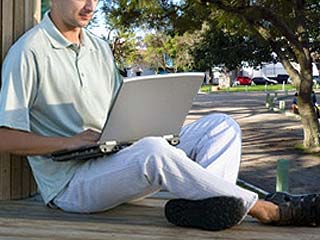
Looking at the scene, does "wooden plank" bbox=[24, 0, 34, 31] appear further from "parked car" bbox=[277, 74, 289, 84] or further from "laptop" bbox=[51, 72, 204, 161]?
"parked car" bbox=[277, 74, 289, 84]

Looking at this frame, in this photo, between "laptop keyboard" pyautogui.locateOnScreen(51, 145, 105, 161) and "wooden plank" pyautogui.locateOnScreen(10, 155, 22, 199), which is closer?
"laptop keyboard" pyautogui.locateOnScreen(51, 145, 105, 161)

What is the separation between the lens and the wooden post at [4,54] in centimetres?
292

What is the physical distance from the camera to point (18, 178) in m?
2.98

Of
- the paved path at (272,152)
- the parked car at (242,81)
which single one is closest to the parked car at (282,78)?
the parked car at (242,81)

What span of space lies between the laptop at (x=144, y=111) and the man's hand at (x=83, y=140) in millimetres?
18

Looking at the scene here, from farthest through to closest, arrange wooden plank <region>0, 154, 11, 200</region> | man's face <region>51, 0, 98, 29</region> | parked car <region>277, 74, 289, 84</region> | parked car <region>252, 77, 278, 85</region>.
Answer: parked car <region>252, 77, 278, 85</region>, parked car <region>277, 74, 289, 84</region>, wooden plank <region>0, 154, 11, 200</region>, man's face <region>51, 0, 98, 29</region>

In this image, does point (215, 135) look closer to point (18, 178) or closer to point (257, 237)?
point (257, 237)

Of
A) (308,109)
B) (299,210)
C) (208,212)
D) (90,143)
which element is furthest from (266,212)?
(308,109)

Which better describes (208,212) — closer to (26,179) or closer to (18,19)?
(26,179)

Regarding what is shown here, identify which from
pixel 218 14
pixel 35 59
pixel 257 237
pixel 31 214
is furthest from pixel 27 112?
pixel 218 14

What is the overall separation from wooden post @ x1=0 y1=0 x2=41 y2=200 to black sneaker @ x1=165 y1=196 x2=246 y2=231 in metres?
0.91

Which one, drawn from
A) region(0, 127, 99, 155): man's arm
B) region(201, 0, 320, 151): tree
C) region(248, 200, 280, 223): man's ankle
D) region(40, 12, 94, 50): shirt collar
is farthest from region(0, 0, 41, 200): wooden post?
region(201, 0, 320, 151): tree

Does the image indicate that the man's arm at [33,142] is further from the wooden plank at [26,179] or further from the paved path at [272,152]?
the paved path at [272,152]

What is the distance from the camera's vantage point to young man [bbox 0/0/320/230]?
88.7 inches
